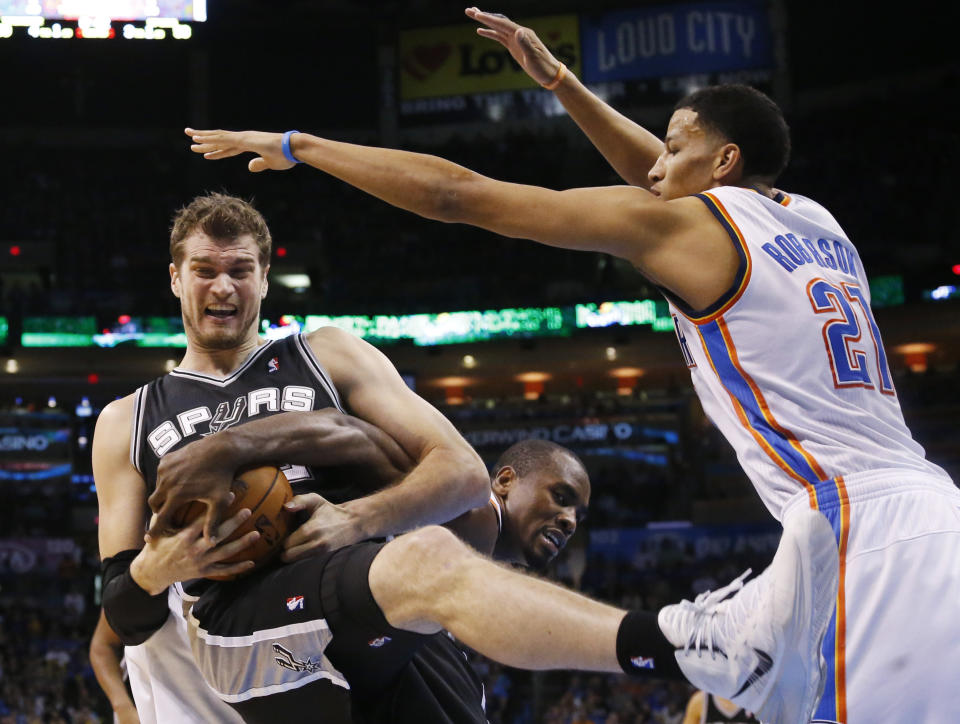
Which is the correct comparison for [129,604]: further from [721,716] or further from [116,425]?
[721,716]

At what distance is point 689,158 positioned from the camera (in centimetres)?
327

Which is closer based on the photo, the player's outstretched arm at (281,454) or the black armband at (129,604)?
the player's outstretched arm at (281,454)

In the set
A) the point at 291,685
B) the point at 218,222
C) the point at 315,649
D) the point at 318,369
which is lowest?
the point at 291,685

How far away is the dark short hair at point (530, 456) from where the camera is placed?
15.3ft

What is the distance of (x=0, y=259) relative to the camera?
24.2m

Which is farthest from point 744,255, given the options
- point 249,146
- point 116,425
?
point 116,425

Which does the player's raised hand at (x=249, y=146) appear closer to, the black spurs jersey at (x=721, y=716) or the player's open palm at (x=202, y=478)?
the player's open palm at (x=202, y=478)

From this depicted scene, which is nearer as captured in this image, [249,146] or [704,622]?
[704,622]

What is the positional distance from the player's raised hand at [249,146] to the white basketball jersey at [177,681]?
68.9 inches

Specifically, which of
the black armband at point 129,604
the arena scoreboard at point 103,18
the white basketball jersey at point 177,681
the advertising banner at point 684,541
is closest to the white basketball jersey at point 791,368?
the black armband at point 129,604

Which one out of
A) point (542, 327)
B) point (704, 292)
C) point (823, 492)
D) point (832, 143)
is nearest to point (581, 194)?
point (704, 292)

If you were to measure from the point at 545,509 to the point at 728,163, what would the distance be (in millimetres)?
1911

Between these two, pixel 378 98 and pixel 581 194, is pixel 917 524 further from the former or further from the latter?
pixel 378 98

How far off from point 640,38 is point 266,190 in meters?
10.2
